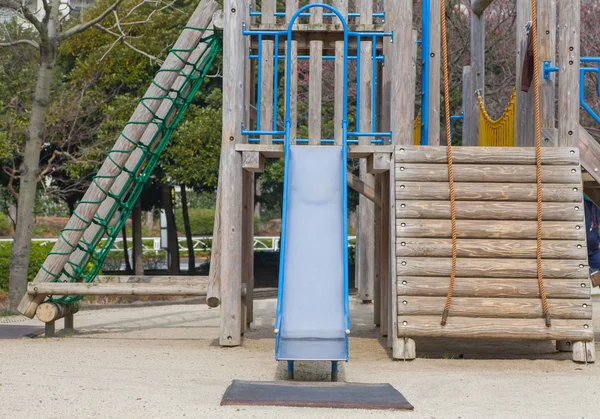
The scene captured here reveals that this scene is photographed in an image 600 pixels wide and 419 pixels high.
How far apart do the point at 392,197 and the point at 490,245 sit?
35.0 inches

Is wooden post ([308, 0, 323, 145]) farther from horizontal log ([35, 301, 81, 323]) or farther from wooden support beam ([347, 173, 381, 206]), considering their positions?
horizontal log ([35, 301, 81, 323])

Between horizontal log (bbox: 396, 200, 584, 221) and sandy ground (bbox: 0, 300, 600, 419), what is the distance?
3.76 ft

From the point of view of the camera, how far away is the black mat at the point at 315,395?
484 cm

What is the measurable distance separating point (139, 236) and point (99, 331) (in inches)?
354

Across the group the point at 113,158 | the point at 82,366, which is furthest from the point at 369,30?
the point at 82,366

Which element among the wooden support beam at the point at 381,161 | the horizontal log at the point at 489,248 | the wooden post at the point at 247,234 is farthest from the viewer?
the wooden post at the point at 247,234

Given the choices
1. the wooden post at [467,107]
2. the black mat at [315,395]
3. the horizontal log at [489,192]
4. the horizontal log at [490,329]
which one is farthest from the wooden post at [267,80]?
the black mat at [315,395]

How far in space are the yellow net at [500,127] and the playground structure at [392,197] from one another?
17 centimetres

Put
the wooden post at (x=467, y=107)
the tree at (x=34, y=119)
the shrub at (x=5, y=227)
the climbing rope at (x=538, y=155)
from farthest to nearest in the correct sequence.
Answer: the shrub at (x=5, y=227) → the tree at (x=34, y=119) → the wooden post at (x=467, y=107) → the climbing rope at (x=538, y=155)

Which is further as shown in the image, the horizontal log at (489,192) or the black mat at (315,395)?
the horizontal log at (489,192)

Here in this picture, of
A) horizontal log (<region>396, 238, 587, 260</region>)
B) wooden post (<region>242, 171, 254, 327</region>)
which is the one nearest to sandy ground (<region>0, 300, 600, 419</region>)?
wooden post (<region>242, 171, 254, 327</region>)

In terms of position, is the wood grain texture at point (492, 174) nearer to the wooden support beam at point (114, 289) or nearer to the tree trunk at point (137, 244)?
the wooden support beam at point (114, 289)

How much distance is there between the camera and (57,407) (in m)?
4.72

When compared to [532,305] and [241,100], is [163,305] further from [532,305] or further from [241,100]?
[532,305]
